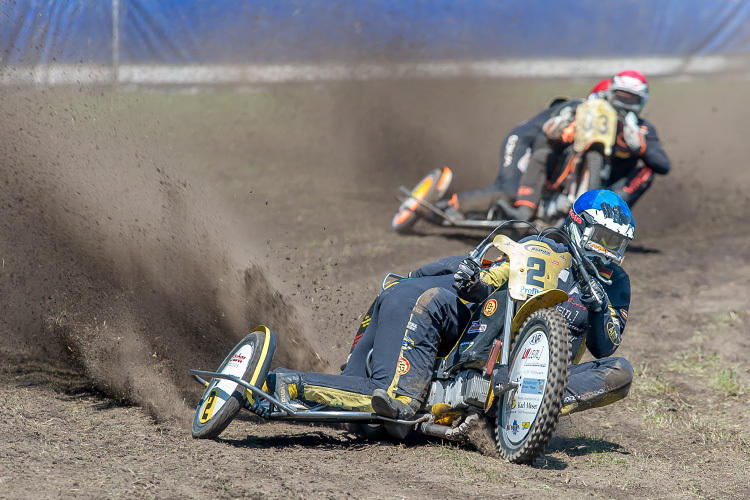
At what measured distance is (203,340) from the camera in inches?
237

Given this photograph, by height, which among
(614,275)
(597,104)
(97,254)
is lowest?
(97,254)

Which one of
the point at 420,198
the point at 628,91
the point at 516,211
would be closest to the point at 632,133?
Result: the point at 628,91

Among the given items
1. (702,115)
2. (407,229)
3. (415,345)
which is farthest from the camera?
(702,115)

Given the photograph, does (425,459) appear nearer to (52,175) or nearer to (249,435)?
(249,435)

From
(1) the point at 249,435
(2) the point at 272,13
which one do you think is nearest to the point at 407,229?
(2) the point at 272,13

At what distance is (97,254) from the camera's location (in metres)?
6.25

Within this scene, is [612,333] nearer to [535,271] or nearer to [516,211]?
[535,271]

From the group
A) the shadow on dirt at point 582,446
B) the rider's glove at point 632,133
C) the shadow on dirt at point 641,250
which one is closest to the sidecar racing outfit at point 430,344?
the shadow on dirt at point 582,446

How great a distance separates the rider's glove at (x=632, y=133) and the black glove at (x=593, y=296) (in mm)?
6002

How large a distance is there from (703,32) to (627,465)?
1327 centimetres

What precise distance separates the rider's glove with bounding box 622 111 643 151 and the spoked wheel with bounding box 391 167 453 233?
231 centimetres

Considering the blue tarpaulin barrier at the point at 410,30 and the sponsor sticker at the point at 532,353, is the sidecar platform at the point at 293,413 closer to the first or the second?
the sponsor sticker at the point at 532,353

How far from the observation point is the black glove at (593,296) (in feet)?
16.2

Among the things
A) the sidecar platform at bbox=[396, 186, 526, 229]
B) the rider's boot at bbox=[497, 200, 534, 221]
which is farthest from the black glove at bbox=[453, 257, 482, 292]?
the sidecar platform at bbox=[396, 186, 526, 229]
